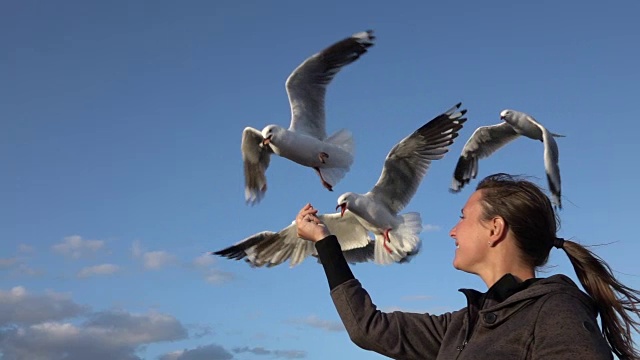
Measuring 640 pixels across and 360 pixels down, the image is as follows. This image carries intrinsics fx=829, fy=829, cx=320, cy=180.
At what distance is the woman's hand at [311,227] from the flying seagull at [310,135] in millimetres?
4200

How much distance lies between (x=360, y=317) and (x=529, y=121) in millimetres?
7320

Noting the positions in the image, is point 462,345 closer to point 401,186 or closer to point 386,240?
point 386,240

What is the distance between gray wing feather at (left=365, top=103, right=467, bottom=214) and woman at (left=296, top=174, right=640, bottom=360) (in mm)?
5682

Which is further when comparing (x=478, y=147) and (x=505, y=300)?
(x=478, y=147)

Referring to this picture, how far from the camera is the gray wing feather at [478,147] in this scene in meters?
9.20

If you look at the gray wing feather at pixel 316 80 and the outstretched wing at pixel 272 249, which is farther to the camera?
the gray wing feather at pixel 316 80

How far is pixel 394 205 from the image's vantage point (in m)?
7.85

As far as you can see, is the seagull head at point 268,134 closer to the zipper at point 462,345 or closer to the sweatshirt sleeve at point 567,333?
the zipper at point 462,345

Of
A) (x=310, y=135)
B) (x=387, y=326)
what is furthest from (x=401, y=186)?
(x=387, y=326)

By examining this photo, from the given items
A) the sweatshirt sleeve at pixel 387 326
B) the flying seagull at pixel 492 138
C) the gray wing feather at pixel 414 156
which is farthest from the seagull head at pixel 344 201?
the sweatshirt sleeve at pixel 387 326

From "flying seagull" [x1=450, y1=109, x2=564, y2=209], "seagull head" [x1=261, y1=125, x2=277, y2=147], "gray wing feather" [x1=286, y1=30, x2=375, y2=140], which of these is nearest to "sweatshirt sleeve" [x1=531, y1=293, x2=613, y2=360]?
"seagull head" [x1=261, y1=125, x2=277, y2=147]

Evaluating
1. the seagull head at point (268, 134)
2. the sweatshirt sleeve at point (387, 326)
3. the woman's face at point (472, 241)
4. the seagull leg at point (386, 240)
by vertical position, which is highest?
the seagull head at point (268, 134)

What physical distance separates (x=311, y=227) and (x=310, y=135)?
212 inches

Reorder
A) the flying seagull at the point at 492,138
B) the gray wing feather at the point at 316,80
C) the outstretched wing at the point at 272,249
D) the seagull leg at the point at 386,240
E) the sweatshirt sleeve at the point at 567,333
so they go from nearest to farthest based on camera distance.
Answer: the sweatshirt sleeve at the point at 567,333, the outstretched wing at the point at 272,249, the gray wing feather at the point at 316,80, the seagull leg at the point at 386,240, the flying seagull at the point at 492,138
